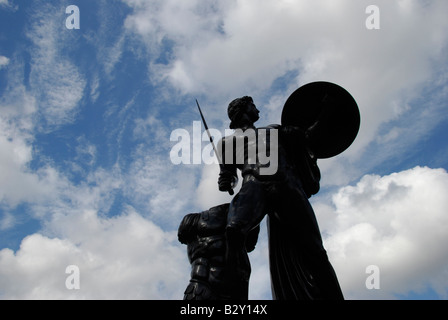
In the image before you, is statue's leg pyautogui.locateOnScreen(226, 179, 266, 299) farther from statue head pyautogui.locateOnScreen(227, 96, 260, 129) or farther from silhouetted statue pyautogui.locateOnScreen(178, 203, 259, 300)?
statue head pyautogui.locateOnScreen(227, 96, 260, 129)

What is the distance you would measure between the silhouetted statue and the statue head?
158 cm

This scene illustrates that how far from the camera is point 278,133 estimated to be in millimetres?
6219

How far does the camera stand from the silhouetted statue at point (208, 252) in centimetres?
484

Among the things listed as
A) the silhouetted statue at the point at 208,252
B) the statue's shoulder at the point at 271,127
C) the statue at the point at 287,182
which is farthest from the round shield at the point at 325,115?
the silhouetted statue at the point at 208,252

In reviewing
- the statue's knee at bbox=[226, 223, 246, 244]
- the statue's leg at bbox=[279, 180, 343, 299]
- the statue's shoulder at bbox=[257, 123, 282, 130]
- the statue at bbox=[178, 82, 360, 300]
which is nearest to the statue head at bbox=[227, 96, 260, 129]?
the statue at bbox=[178, 82, 360, 300]

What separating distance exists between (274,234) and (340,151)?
175 centimetres

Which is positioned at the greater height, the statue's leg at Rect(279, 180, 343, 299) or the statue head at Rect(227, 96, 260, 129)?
the statue head at Rect(227, 96, 260, 129)

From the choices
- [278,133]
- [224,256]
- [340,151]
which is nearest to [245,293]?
[224,256]

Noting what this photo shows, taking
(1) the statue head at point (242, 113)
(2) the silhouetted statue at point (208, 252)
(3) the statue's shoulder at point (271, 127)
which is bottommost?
(2) the silhouetted statue at point (208, 252)

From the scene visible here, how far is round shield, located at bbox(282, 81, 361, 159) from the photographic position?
247 inches

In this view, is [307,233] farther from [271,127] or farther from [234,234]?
[271,127]

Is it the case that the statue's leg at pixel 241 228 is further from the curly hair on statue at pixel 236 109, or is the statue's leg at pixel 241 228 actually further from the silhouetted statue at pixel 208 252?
the curly hair on statue at pixel 236 109

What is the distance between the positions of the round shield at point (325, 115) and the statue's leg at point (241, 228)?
159cm
